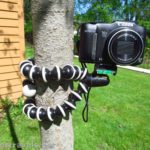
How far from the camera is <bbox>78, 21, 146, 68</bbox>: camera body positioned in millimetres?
1104

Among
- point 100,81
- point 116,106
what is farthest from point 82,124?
point 100,81

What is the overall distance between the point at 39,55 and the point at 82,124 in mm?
2419

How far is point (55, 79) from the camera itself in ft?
3.47

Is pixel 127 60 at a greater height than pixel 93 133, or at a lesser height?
greater

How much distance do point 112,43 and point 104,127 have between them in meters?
2.39

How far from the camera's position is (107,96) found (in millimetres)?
4824

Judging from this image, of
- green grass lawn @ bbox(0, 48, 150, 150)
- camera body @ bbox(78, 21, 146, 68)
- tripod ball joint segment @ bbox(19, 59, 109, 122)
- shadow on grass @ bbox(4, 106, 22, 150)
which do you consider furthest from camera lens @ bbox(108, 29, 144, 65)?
shadow on grass @ bbox(4, 106, 22, 150)

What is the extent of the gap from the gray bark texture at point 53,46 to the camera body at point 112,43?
9 centimetres

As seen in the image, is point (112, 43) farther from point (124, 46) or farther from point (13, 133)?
point (13, 133)

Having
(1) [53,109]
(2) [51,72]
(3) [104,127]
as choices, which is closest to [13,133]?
(3) [104,127]

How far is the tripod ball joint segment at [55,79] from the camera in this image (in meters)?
1.05

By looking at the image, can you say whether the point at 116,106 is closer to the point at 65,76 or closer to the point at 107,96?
the point at 107,96

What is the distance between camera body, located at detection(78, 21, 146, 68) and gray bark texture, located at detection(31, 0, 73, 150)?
9cm

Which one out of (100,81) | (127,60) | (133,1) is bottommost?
(100,81)
